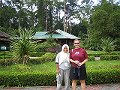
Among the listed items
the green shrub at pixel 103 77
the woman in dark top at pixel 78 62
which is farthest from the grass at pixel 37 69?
the woman in dark top at pixel 78 62

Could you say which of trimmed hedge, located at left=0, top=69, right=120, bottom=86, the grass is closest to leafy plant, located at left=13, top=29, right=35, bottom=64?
the grass

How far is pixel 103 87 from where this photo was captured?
406 inches

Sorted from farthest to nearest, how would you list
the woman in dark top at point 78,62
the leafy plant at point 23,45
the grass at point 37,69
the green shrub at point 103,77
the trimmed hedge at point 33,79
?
the leafy plant at point 23,45 < the grass at point 37,69 < the green shrub at point 103,77 < the trimmed hedge at point 33,79 < the woman in dark top at point 78,62

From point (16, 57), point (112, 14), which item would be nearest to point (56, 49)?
point (112, 14)

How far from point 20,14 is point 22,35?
165 feet

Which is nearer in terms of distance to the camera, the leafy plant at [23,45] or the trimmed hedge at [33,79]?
the trimmed hedge at [33,79]

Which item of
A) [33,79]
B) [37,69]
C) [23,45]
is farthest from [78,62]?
[23,45]

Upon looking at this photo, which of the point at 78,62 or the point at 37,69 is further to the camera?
the point at 37,69

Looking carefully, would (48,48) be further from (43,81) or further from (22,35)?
(43,81)

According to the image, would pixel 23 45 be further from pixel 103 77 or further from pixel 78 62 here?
pixel 78 62

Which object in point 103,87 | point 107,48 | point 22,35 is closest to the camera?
point 103,87

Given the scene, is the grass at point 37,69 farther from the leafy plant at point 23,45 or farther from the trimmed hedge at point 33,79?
the leafy plant at point 23,45

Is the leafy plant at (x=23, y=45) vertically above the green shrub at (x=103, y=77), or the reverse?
the leafy plant at (x=23, y=45)

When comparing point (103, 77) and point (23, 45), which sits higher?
point (23, 45)
